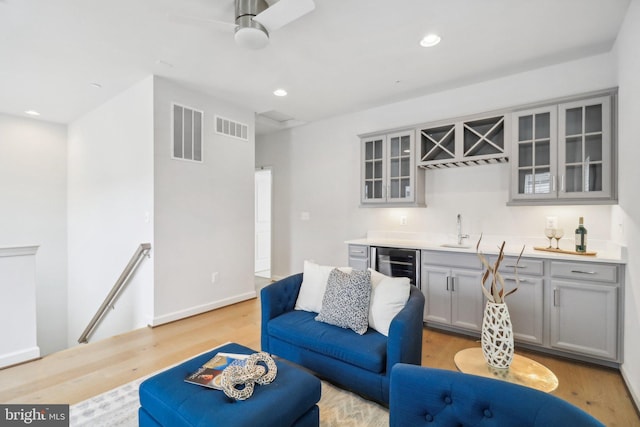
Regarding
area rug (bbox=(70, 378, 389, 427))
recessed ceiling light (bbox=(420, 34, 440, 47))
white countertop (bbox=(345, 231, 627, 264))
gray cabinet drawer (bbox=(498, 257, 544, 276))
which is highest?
recessed ceiling light (bbox=(420, 34, 440, 47))

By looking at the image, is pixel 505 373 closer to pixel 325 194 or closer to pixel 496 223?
pixel 496 223

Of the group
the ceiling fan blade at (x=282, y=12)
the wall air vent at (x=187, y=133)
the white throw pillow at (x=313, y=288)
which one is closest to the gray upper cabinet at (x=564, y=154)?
the white throw pillow at (x=313, y=288)

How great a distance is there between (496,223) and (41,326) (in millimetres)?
7021

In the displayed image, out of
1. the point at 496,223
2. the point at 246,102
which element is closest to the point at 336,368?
the point at 496,223

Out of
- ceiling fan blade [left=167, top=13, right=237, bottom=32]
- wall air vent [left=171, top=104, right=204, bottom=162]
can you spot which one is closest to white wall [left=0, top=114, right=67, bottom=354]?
wall air vent [left=171, top=104, right=204, bottom=162]

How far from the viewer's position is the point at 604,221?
9.53 ft

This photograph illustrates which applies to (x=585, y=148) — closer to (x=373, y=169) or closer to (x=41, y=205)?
(x=373, y=169)

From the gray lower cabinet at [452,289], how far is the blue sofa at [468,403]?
7.58 feet

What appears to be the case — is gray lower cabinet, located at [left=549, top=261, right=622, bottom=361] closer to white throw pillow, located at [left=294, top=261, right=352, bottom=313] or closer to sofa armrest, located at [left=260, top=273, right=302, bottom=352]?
white throw pillow, located at [left=294, top=261, right=352, bottom=313]

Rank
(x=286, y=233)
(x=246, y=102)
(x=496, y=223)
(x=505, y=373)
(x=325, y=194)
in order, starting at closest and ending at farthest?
(x=505, y=373) → (x=496, y=223) → (x=246, y=102) → (x=325, y=194) → (x=286, y=233)

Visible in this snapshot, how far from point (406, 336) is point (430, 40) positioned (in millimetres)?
2455

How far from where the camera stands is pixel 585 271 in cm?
261

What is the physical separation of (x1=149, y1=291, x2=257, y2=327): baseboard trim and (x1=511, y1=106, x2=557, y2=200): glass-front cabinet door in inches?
144

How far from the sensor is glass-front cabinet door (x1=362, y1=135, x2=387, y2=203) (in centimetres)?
410
